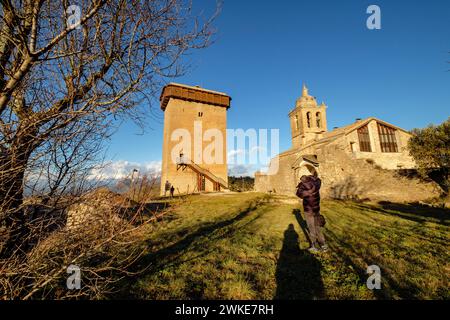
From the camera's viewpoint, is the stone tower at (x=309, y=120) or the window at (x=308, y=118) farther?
the window at (x=308, y=118)

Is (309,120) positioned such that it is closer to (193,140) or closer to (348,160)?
(348,160)

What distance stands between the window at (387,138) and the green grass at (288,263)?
2275 centimetres

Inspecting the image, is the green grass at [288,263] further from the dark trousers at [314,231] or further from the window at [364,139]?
the window at [364,139]

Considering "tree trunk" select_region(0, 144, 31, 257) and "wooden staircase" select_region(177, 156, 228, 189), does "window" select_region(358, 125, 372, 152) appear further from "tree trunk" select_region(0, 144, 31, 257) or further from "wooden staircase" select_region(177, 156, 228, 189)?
"tree trunk" select_region(0, 144, 31, 257)

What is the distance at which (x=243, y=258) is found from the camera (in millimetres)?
4488

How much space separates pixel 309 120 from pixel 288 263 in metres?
33.2

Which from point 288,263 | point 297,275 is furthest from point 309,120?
point 297,275

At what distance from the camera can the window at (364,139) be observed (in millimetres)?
24219

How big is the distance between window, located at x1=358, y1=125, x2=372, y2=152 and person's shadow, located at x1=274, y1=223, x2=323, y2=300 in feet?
80.0

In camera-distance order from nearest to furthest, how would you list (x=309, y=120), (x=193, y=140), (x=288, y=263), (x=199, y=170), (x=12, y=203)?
(x=12, y=203) → (x=288, y=263) → (x=199, y=170) → (x=193, y=140) → (x=309, y=120)

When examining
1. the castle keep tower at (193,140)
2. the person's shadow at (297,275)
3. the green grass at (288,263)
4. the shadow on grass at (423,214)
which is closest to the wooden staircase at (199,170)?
the castle keep tower at (193,140)

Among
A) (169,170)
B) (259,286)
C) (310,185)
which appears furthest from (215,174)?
(259,286)

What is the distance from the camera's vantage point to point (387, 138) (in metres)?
25.4
